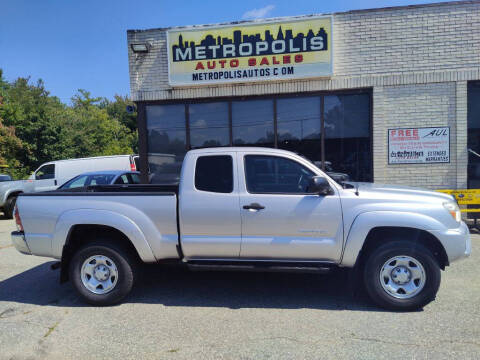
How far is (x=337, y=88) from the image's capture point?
8641 millimetres

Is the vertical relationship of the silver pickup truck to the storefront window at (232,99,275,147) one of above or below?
below

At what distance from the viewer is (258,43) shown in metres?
8.62

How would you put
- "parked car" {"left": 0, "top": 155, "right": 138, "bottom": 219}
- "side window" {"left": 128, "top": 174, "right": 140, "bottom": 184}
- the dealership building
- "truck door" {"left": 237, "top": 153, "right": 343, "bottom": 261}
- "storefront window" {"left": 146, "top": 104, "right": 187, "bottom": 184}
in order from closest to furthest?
"truck door" {"left": 237, "top": 153, "right": 343, "bottom": 261} → the dealership building → "side window" {"left": 128, "top": 174, "right": 140, "bottom": 184} → "storefront window" {"left": 146, "top": 104, "right": 187, "bottom": 184} → "parked car" {"left": 0, "top": 155, "right": 138, "bottom": 219}

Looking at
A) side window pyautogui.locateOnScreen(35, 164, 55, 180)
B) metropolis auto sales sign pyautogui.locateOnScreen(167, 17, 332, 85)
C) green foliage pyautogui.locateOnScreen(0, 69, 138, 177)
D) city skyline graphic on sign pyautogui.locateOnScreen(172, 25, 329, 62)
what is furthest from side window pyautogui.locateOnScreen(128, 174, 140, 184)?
green foliage pyautogui.locateOnScreen(0, 69, 138, 177)

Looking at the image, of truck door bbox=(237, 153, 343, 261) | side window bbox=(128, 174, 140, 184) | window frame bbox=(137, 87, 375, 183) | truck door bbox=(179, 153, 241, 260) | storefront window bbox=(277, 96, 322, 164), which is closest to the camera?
truck door bbox=(237, 153, 343, 261)

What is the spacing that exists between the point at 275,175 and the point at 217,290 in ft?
5.83

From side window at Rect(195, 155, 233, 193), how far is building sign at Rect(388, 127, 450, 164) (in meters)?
6.14

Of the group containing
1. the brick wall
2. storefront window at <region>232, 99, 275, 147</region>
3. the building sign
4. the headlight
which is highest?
the brick wall

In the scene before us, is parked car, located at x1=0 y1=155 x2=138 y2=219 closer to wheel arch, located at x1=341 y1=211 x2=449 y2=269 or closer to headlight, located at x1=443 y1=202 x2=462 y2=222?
wheel arch, located at x1=341 y1=211 x2=449 y2=269

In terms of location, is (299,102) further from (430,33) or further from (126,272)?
(126,272)

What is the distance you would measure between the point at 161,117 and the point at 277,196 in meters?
6.60

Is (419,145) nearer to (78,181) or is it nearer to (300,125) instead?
(300,125)

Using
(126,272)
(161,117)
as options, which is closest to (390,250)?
(126,272)

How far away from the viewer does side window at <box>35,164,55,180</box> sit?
1280 cm
